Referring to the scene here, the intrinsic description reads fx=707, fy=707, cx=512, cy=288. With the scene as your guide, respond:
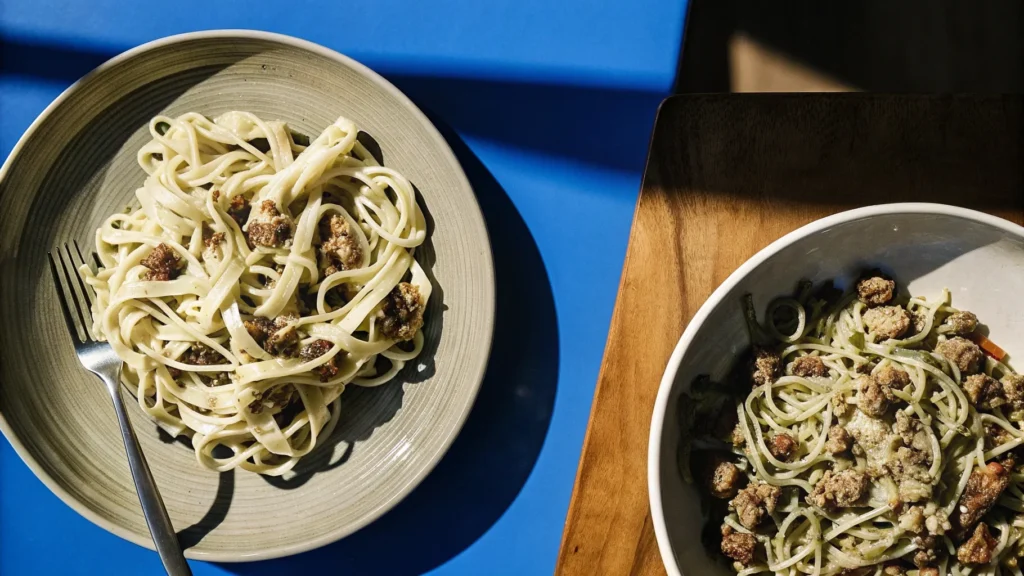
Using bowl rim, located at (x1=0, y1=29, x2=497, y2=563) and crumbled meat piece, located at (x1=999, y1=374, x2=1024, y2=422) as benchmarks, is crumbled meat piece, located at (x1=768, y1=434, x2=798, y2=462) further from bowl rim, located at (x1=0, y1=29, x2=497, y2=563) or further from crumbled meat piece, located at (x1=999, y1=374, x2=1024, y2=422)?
bowl rim, located at (x1=0, y1=29, x2=497, y2=563)

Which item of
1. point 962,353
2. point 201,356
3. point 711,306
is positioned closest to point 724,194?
point 711,306

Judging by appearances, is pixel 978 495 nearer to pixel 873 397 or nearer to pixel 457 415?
pixel 873 397

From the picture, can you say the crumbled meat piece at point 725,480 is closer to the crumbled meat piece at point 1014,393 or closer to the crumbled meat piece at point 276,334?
the crumbled meat piece at point 1014,393

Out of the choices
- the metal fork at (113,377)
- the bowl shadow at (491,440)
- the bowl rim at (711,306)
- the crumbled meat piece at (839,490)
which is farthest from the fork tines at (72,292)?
the crumbled meat piece at (839,490)

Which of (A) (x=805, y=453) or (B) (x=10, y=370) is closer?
(A) (x=805, y=453)

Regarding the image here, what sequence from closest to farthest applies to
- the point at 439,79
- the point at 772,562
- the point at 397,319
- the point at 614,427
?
1. the point at 772,562
2. the point at 614,427
3. the point at 397,319
4. the point at 439,79

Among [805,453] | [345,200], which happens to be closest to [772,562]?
[805,453]

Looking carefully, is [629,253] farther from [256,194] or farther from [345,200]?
[256,194]
